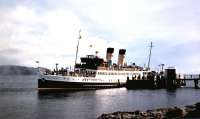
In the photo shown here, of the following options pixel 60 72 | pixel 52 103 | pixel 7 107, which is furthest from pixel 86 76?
pixel 7 107

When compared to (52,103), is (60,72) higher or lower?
higher

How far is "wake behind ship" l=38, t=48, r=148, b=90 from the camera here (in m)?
88.1

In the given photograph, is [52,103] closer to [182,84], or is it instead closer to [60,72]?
[60,72]

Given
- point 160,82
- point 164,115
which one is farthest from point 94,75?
point 164,115

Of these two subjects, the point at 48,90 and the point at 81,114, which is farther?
the point at 48,90

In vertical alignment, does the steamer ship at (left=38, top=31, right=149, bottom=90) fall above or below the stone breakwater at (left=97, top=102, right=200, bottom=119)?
above

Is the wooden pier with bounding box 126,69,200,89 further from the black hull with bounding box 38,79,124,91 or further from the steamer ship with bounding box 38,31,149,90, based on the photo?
the black hull with bounding box 38,79,124,91

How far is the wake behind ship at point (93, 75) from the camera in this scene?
8806 cm

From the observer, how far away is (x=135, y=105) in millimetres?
64438

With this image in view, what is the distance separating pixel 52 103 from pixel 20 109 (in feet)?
29.1

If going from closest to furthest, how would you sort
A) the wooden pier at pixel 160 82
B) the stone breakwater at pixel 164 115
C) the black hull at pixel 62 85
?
1. the stone breakwater at pixel 164 115
2. the black hull at pixel 62 85
3. the wooden pier at pixel 160 82

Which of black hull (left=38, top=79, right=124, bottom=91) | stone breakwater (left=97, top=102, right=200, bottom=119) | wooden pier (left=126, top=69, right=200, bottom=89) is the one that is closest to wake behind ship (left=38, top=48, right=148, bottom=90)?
black hull (left=38, top=79, right=124, bottom=91)

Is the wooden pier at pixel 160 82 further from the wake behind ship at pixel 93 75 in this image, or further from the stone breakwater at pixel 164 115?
the stone breakwater at pixel 164 115

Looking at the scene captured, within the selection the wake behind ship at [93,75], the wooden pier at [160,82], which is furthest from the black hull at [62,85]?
the wooden pier at [160,82]
